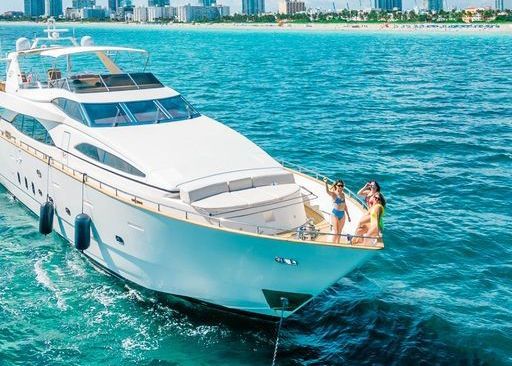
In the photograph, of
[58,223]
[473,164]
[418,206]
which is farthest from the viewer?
[473,164]

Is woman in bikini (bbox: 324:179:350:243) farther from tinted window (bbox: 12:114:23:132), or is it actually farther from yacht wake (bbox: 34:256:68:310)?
tinted window (bbox: 12:114:23:132)

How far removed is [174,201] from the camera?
1416 centimetres

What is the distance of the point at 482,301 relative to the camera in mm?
16062

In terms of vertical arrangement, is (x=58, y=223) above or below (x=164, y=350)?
above

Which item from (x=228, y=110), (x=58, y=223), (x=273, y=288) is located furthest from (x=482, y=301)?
(x=228, y=110)

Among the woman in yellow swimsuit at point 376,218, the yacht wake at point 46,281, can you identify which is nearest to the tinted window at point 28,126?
the yacht wake at point 46,281

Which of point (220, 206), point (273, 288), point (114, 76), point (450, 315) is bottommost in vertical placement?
point (450, 315)

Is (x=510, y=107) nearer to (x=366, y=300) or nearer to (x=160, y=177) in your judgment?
(x=366, y=300)

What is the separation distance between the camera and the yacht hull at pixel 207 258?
13125mm

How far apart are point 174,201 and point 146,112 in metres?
4.86

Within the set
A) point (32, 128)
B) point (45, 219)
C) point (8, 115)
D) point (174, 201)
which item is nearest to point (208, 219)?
point (174, 201)

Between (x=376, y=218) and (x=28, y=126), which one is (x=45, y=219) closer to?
(x=28, y=126)

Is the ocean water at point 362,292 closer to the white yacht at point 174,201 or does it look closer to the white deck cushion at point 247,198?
the white yacht at point 174,201

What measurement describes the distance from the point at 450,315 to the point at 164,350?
Result: 687cm
